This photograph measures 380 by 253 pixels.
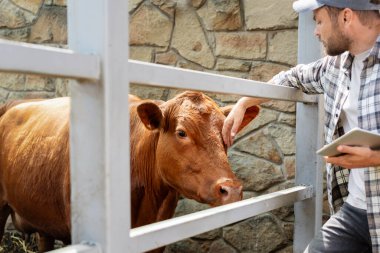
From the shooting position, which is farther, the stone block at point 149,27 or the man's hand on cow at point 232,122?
the stone block at point 149,27

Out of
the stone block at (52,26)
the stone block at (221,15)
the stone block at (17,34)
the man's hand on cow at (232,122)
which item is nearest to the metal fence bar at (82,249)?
the man's hand on cow at (232,122)

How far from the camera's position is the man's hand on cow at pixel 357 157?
1.92 metres

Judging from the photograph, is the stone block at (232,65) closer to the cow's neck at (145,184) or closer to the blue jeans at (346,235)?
the cow's neck at (145,184)

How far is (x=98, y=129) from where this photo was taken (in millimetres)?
1287

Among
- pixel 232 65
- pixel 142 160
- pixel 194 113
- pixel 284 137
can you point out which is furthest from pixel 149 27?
pixel 194 113

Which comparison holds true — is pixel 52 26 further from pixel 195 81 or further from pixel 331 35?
pixel 195 81

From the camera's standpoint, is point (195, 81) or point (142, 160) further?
point (142, 160)

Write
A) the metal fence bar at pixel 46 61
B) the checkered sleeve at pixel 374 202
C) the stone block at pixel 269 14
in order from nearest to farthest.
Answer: the metal fence bar at pixel 46 61 < the checkered sleeve at pixel 374 202 < the stone block at pixel 269 14

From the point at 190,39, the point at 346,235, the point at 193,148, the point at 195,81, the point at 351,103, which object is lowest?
the point at 346,235

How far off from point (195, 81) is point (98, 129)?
0.48 m

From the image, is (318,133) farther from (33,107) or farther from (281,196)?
(33,107)

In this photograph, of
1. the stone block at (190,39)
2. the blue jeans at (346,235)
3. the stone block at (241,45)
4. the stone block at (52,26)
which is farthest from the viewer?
the stone block at (52,26)

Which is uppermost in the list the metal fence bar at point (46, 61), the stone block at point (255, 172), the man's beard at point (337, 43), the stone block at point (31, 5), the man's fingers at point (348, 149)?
the stone block at point (31, 5)

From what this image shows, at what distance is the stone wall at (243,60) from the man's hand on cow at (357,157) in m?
2.18
